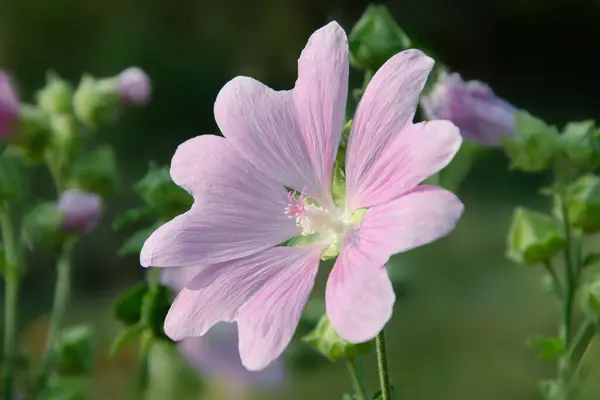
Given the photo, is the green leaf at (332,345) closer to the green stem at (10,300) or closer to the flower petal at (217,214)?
the flower petal at (217,214)

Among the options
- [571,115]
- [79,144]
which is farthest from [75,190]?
[571,115]

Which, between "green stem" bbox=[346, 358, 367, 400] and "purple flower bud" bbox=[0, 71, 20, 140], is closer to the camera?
"green stem" bbox=[346, 358, 367, 400]

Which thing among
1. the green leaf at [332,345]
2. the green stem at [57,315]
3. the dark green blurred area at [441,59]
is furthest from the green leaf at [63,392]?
the dark green blurred area at [441,59]

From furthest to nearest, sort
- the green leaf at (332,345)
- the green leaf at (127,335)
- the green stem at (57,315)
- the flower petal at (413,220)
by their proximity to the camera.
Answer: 1. the green stem at (57,315)
2. the green leaf at (127,335)
3. the green leaf at (332,345)
4. the flower petal at (413,220)

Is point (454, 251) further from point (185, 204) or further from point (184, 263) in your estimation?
point (184, 263)

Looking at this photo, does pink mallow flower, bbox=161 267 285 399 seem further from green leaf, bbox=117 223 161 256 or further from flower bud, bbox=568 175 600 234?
flower bud, bbox=568 175 600 234

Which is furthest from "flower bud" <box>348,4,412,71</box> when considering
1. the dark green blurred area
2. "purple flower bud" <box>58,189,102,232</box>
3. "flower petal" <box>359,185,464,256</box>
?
the dark green blurred area

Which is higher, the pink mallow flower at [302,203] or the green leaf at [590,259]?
the pink mallow flower at [302,203]

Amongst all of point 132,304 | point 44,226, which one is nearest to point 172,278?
point 132,304

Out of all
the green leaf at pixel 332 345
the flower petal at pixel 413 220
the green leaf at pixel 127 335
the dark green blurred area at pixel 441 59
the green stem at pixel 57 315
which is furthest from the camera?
the dark green blurred area at pixel 441 59
